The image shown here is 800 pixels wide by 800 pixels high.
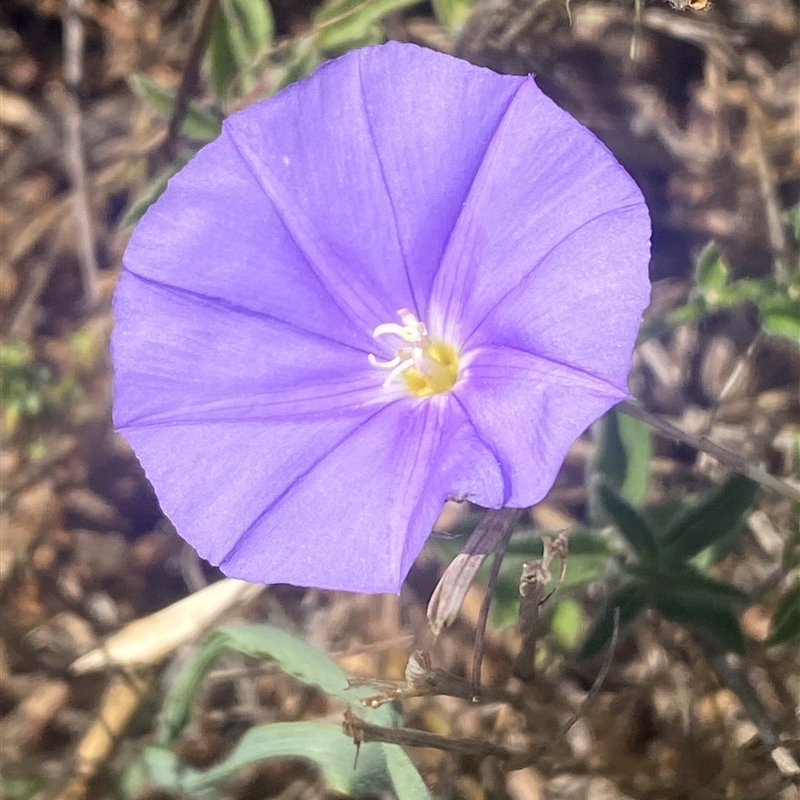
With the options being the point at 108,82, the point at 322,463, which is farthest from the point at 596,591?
the point at 108,82

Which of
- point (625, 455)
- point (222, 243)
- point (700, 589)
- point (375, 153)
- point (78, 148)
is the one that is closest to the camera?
point (375, 153)

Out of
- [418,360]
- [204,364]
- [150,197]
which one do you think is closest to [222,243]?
[204,364]

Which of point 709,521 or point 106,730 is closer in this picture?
point 709,521

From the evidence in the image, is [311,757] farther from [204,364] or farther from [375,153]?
[375,153]

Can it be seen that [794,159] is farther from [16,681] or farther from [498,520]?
[16,681]

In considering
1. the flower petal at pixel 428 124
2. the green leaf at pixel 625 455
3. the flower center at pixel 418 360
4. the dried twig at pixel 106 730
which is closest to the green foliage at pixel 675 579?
the green leaf at pixel 625 455

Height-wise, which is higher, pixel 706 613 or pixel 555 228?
pixel 555 228
